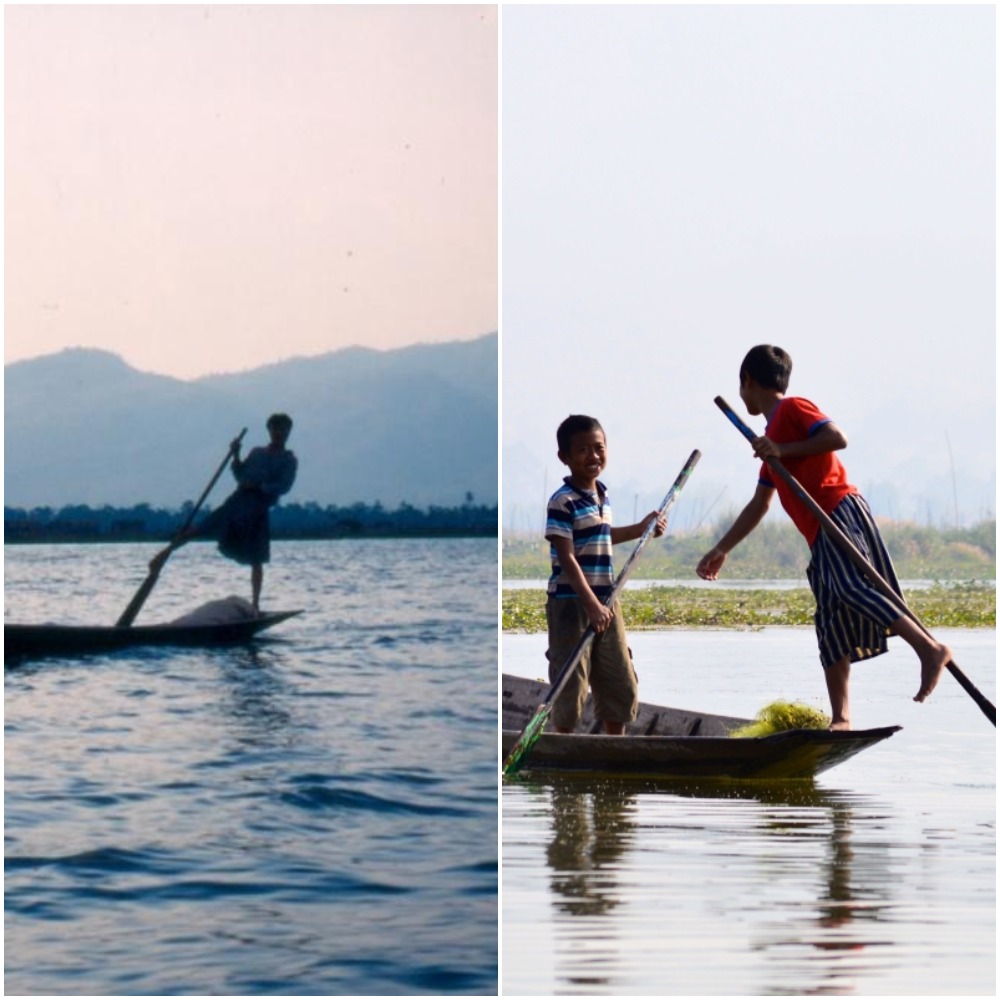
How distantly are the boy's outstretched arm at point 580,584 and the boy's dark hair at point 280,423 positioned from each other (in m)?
0.53

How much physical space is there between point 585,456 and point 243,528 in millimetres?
1234

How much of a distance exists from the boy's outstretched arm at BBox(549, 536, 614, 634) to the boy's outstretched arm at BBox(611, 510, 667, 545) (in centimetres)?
13

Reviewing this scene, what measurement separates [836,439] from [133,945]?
4.92 feet

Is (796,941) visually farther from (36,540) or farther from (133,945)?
(36,540)

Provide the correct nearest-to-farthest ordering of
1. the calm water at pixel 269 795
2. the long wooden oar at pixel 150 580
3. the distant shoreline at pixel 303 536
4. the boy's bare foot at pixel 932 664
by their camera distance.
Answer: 1. the calm water at pixel 269 795
2. the distant shoreline at pixel 303 536
3. the boy's bare foot at pixel 932 664
4. the long wooden oar at pixel 150 580

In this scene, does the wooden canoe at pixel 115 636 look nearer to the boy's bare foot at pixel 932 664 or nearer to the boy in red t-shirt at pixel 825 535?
the boy in red t-shirt at pixel 825 535

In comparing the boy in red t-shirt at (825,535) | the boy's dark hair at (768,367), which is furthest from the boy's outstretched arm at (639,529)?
the boy's dark hair at (768,367)

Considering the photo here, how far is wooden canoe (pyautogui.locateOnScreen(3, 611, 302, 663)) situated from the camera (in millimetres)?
3586

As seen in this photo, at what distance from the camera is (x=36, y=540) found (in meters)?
3.30

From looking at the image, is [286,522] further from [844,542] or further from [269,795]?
[844,542]

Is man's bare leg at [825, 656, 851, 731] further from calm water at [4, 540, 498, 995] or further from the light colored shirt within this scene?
the light colored shirt

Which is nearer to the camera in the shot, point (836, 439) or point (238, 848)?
point (238, 848)

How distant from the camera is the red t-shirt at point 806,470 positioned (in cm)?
325

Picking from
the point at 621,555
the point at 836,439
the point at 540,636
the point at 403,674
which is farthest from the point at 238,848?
the point at 621,555
